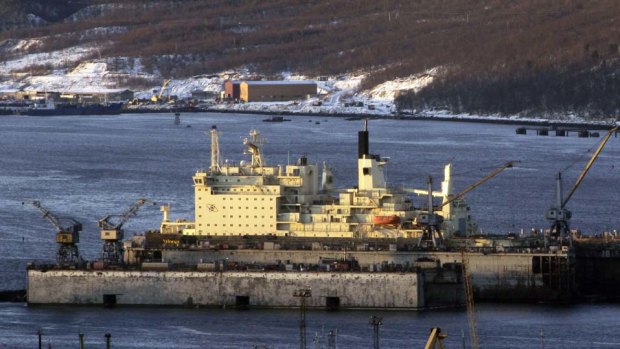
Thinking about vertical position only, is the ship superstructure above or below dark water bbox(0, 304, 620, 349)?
above

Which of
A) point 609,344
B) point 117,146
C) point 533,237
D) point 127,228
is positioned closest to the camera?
point 609,344

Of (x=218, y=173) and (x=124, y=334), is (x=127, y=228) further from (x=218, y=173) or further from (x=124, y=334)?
(x=124, y=334)

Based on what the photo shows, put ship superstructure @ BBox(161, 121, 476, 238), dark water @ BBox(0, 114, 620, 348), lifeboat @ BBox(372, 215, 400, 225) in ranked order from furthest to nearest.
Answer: ship superstructure @ BBox(161, 121, 476, 238) < lifeboat @ BBox(372, 215, 400, 225) < dark water @ BBox(0, 114, 620, 348)

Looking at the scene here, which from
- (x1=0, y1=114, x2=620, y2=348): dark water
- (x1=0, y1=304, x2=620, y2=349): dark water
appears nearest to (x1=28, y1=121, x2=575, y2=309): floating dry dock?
(x1=0, y1=304, x2=620, y2=349): dark water

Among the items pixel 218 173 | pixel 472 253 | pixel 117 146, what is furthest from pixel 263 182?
pixel 117 146

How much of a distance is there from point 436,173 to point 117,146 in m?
42.5

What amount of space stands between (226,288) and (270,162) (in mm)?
61887

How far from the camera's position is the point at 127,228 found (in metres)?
92.8

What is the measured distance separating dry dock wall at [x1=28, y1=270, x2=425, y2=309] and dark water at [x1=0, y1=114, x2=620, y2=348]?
89 cm

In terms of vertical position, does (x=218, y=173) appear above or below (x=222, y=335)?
above

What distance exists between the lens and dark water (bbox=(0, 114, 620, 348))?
6856 cm

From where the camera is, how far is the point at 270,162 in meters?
136

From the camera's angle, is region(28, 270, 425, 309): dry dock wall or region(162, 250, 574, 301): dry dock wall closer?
region(28, 270, 425, 309): dry dock wall

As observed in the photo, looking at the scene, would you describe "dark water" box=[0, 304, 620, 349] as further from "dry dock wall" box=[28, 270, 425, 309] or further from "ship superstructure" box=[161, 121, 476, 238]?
"ship superstructure" box=[161, 121, 476, 238]
